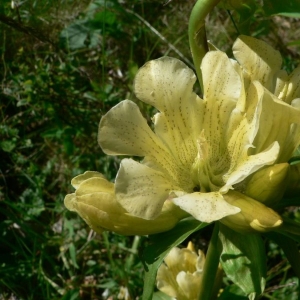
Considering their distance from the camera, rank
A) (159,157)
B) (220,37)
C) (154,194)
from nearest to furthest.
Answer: (154,194)
(159,157)
(220,37)

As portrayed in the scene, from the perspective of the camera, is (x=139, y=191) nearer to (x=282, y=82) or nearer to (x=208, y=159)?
(x=208, y=159)

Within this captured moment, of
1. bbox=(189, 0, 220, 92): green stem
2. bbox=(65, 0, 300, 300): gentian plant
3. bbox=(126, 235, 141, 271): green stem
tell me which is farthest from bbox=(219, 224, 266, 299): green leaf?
bbox=(126, 235, 141, 271): green stem

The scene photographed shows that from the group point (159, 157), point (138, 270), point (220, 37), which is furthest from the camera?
point (220, 37)

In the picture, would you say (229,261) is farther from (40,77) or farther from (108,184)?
(40,77)

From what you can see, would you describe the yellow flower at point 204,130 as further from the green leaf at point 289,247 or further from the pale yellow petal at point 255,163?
the green leaf at point 289,247

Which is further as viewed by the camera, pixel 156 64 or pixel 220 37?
pixel 220 37

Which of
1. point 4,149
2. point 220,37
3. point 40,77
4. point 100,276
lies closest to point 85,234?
point 100,276
